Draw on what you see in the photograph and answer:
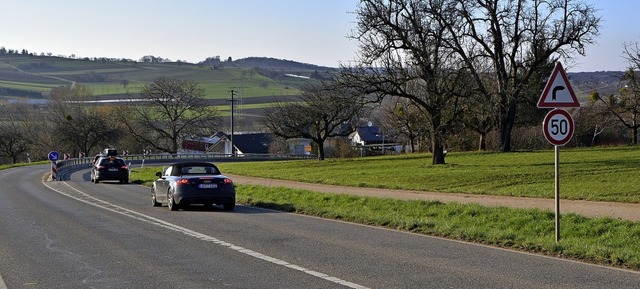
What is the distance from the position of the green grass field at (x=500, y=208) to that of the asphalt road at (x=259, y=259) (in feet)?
2.50

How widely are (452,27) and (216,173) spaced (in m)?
24.6

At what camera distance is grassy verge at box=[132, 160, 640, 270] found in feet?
39.9

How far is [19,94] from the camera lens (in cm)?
13950

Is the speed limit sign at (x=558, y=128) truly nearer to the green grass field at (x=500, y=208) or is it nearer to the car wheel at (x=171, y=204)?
the green grass field at (x=500, y=208)

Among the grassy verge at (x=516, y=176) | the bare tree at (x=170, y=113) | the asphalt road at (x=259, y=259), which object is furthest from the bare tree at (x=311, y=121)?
the asphalt road at (x=259, y=259)

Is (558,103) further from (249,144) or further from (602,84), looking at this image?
(249,144)

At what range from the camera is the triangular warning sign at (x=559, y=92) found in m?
12.8

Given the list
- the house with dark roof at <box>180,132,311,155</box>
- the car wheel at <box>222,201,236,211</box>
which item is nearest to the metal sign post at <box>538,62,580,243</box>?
the car wheel at <box>222,201,236,211</box>

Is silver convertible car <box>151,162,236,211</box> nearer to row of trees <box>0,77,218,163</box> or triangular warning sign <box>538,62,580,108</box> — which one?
triangular warning sign <box>538,62,580,108</box>

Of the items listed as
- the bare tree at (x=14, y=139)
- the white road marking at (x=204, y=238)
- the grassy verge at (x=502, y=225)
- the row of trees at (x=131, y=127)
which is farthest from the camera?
the bare tree at (x=14, y=139)

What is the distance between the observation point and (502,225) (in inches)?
645

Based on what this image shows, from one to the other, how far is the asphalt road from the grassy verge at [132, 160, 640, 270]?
0.59 meters

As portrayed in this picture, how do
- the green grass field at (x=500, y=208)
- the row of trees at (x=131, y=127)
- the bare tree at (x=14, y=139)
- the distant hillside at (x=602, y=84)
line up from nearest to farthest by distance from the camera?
the green grass field at (x=500, y=208) < the distant hillside at (x=602, y=84) < the row of trees at (x=131, y=127) < the bare tree at (x=14, y=139)

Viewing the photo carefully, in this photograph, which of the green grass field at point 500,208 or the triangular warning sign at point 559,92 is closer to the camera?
the triangular warning sign at point 559,92
